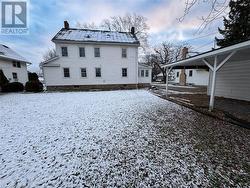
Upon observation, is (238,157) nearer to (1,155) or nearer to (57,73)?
(1,155)

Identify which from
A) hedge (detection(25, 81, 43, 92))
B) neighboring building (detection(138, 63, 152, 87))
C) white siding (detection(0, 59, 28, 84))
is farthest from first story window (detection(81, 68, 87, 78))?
white siding (detection(0, 59, 28, 84))

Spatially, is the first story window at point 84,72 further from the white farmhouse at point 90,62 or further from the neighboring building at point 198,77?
the neighboring building at point 198,77

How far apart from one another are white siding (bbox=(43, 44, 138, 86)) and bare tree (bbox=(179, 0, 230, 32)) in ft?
42.9

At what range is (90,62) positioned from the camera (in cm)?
1598

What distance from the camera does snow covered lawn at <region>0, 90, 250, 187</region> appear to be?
2195 millimetres

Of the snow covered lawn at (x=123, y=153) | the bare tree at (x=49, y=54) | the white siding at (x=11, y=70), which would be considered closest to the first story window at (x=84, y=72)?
the white siding at (x=11, y=70)

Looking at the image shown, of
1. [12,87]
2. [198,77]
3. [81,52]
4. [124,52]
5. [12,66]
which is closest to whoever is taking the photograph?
[12,87]

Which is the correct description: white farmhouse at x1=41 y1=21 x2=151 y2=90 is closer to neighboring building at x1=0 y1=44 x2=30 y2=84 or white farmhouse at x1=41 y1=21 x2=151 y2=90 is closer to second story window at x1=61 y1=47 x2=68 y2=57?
second story window at x1=61 y1=47 x2=68 y2=57

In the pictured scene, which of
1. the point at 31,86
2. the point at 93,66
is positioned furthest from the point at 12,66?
the point at 93,66

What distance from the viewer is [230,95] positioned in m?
9.15

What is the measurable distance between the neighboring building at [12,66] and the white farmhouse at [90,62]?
6.60m

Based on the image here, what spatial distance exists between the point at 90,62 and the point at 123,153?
1470 cm

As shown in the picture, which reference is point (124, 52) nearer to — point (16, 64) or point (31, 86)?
point (31, 86)

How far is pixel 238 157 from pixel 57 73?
1677 centimetres
